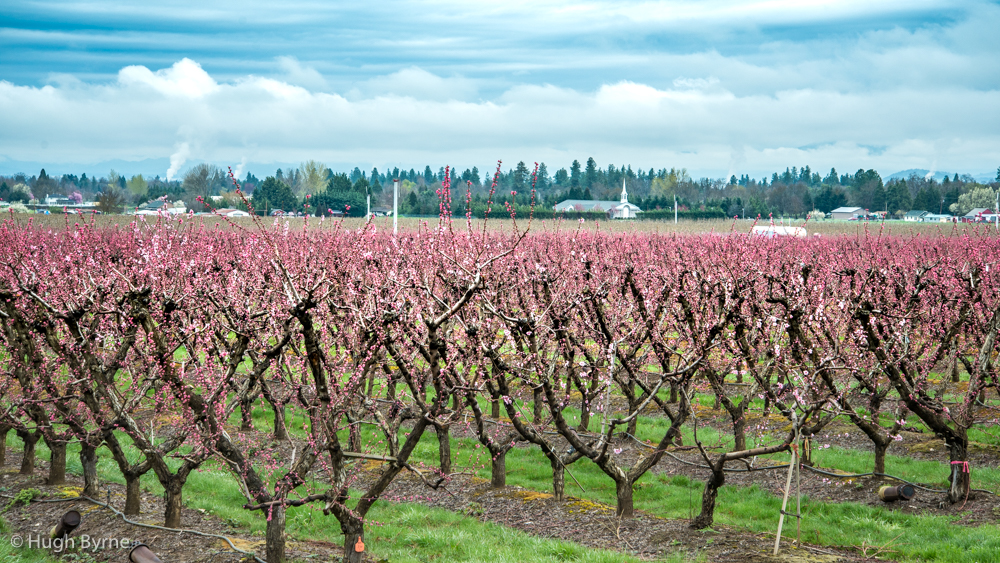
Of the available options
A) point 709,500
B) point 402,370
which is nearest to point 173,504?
point 402,370

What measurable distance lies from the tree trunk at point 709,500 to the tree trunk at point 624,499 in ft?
2.80

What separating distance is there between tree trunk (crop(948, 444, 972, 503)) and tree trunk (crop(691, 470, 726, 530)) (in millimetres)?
3367

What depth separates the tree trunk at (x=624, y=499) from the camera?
30.9 ft

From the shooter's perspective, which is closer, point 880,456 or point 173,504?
point 173,504

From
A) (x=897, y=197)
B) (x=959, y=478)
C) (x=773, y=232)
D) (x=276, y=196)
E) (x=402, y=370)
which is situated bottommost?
(x=959, y=478)

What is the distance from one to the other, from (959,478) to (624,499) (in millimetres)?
4530

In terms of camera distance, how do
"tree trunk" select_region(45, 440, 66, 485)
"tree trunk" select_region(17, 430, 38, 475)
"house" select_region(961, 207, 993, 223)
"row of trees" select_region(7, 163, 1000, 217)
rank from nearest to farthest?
"tree trunk" select_region(45, 440, 66, 485) → "tree trunk" select_region(17, 430, 38, 475) → "house" select_region(961, 207, 993, 223) → "row of trees" select_region(7, 163, 1000, 217)

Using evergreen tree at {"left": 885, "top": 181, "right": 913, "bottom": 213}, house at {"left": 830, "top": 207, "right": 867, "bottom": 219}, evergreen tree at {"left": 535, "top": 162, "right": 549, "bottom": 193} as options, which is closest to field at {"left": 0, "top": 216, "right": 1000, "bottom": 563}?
evergreen tree at {"left": 885, "top": 181, "right": 913, "bottom": 213}

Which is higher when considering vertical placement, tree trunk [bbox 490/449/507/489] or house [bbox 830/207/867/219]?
house [bbox 830/207/867/219]

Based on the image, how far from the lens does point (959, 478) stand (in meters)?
9.82

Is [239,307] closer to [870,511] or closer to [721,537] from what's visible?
[721,537]

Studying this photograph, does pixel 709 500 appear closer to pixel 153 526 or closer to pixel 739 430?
pixel 739 430

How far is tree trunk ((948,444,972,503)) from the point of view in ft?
31.6

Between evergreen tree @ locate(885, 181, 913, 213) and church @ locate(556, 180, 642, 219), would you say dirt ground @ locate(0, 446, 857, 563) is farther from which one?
evergreen tree @ locate(885, 181, 913, 213)
